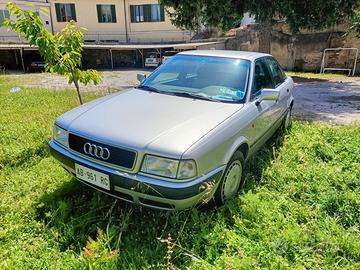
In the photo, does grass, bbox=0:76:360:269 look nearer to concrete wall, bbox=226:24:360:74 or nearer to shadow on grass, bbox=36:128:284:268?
shadow on grass, bbox=36:128:284:268

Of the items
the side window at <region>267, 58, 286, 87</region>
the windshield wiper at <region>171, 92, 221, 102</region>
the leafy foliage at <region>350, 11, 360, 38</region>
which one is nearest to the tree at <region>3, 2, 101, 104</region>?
the windshield wiper at <region>171, 92, 221, 102</region>

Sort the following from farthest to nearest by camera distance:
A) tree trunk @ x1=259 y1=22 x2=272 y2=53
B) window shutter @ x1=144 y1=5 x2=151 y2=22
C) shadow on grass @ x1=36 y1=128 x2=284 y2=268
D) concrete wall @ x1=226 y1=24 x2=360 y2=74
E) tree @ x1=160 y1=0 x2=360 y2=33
Result: 1. window shutter @ x1=144 y1=5 x2=151 y2=22
2. tree trunk @ x1=259 y1=22 x2=272 y2=53
3. concrete wall @ x1=226 y1=24 x2=360 y2=74
4. tree @ x1=160 y1=0 x2=360 y2=33
5. shadow on grass @ x1=36 y1=128 x2=284 y2=268

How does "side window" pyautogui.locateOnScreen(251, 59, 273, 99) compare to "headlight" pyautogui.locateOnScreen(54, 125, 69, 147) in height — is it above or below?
above

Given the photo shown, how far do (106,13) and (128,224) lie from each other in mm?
24931

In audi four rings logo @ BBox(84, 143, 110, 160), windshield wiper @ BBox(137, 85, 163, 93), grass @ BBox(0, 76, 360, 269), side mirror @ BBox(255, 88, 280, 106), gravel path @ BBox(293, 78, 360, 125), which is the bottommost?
gravel path @ BBox(293, 78, 360, 125)

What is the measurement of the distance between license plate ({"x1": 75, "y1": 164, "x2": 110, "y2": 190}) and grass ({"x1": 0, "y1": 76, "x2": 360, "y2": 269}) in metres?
0.41

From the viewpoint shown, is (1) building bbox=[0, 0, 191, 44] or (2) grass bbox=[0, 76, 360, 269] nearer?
(2) grass bbox=[0, 76, 360, 269]

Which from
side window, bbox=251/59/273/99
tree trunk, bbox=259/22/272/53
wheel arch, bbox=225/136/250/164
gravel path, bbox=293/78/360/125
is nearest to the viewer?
wheel arch, bbox=225/136/250/164

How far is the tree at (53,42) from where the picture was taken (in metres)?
4.35

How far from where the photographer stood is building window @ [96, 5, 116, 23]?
24.4 metres

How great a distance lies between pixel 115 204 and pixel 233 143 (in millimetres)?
1432

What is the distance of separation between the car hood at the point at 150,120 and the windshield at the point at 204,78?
191 millimetres

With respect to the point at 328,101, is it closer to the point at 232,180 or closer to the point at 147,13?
the point at 232,180

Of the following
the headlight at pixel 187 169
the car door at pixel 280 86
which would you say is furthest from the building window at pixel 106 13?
the headlight at pixel 187 169
